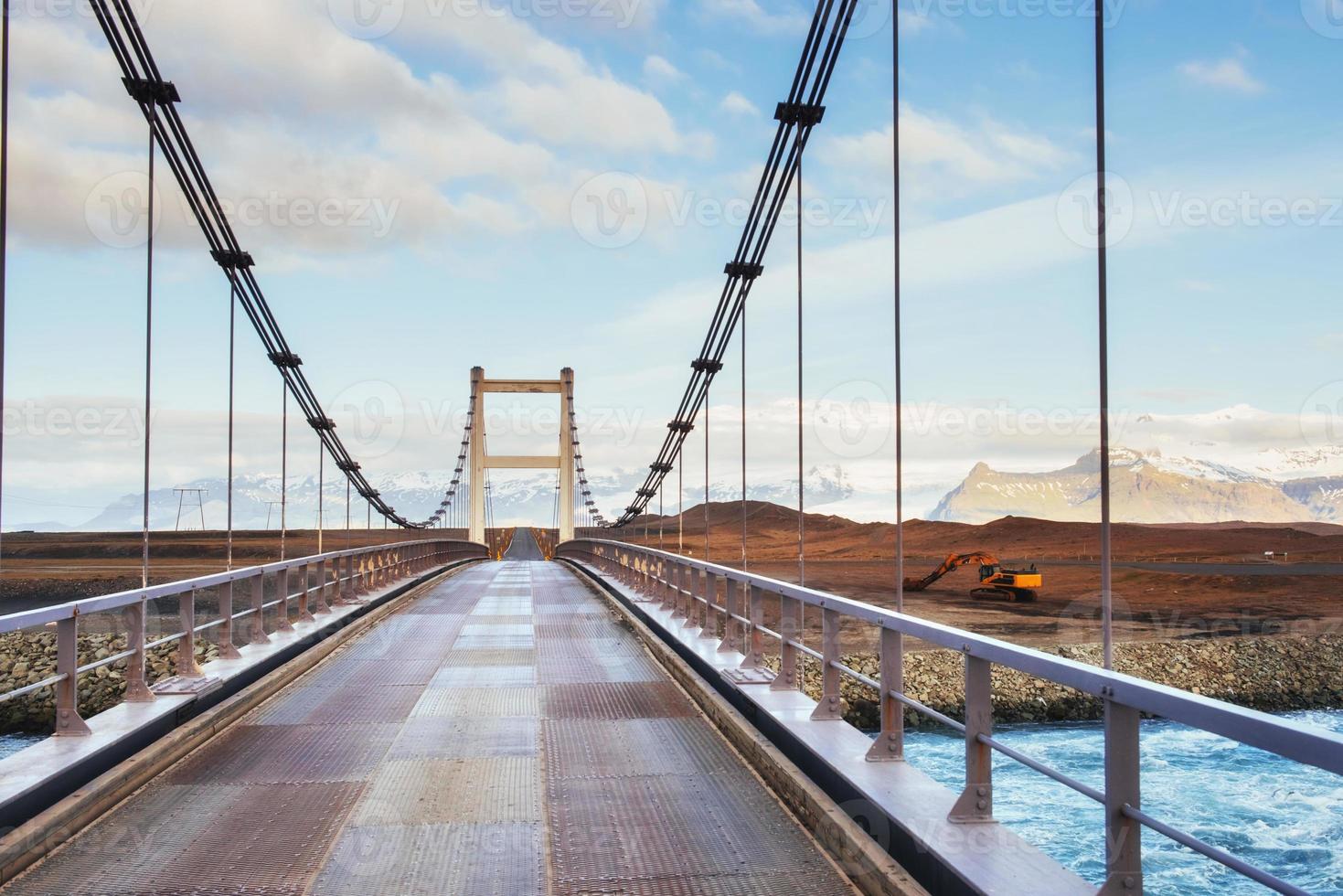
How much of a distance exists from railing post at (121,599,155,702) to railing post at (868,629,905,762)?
475 centimetres

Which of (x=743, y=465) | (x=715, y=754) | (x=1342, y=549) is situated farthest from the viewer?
(x=1342, y=549)

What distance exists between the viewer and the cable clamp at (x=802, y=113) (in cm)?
1372

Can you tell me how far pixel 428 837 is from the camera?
5.03m

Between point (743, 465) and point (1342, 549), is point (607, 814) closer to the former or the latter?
point (743, 465)

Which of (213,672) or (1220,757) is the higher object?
(213,672)

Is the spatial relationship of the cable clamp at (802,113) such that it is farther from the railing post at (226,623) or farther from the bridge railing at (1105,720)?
the railing post at (226,623)

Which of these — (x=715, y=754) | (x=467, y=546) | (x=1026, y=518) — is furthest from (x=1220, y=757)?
(x=1026, y=518)

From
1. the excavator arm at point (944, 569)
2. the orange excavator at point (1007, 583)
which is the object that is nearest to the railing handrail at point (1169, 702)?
the orange excavator at point (1007, 583)

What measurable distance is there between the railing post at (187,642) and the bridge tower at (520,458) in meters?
52.5

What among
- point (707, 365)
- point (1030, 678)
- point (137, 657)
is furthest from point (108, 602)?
point (1030, 678)

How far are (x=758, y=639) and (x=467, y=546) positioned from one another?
138ft

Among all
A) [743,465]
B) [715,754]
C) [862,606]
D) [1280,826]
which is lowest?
[1280,826]

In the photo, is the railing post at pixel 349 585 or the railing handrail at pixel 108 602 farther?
the railing post at pixel 349 585

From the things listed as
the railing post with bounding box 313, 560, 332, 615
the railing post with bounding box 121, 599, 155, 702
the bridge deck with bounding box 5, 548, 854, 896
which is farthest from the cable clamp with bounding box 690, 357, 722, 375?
the railing post with bounding box 121, 599, 155, 702
